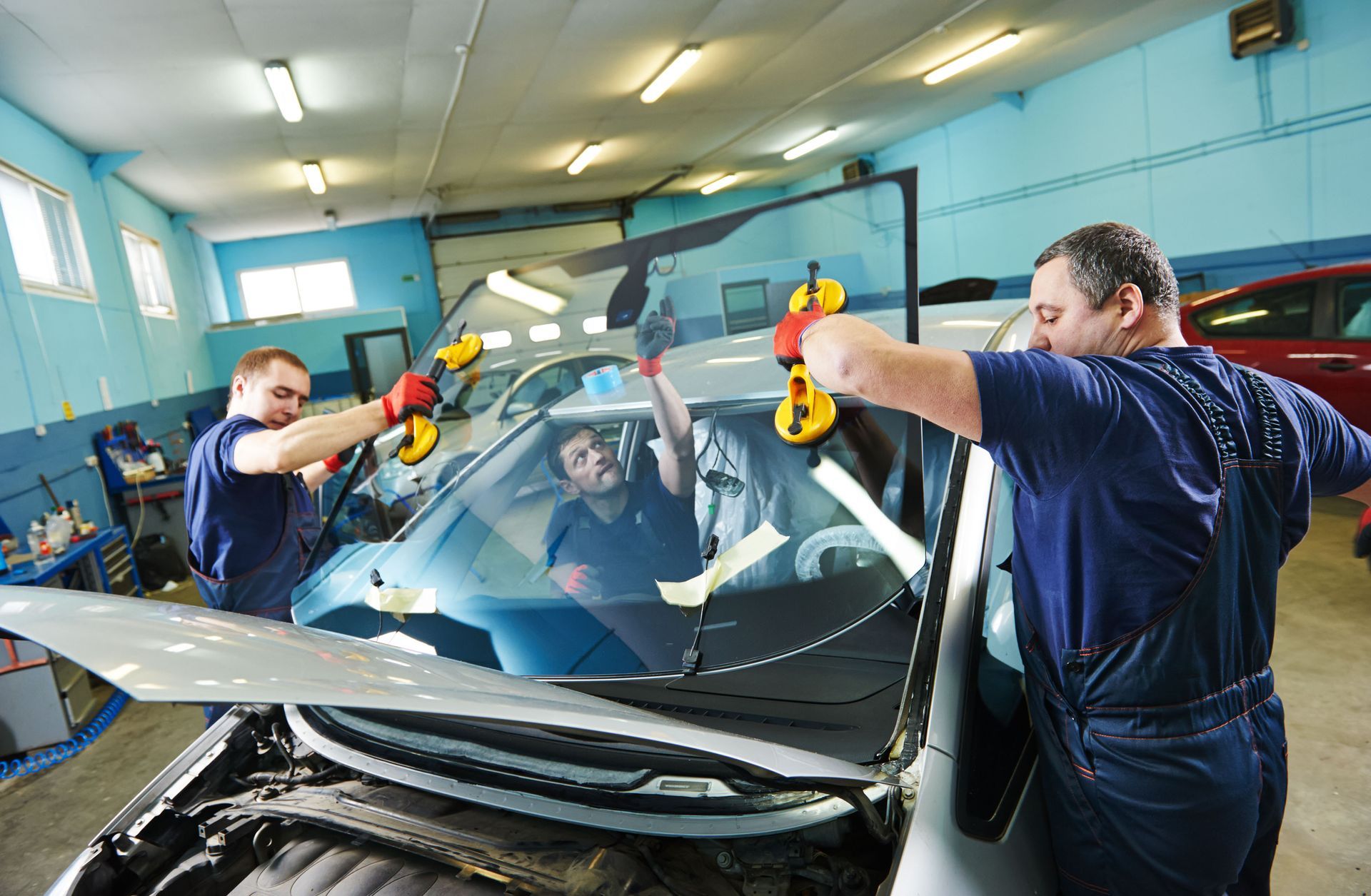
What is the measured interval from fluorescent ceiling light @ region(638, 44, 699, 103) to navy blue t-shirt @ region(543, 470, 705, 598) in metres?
6.90

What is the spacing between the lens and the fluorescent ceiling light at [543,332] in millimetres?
2033

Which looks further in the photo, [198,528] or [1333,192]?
[1333,192]

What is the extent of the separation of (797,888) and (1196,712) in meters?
0.65

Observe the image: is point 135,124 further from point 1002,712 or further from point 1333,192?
point 1333,192

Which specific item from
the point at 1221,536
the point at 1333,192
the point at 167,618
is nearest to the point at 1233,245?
the point at 1333,192

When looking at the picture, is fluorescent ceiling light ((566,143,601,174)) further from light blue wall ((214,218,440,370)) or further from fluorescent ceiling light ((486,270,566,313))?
fluorescent ceiling light ((486,270,566,313))

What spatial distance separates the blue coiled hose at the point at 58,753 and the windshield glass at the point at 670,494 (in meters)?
2.86

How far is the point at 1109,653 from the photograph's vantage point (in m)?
1.15

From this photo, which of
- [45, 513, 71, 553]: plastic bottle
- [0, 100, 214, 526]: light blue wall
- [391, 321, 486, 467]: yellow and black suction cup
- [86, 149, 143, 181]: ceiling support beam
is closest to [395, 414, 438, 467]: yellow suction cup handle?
[391, 321, 486, 467]: yellow and black suction cup

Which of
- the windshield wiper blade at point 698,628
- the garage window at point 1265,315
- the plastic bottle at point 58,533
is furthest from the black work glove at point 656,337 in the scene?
the garage window at point 1265,315

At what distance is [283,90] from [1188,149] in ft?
29.7

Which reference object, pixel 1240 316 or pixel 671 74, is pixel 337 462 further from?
pixel 671 74

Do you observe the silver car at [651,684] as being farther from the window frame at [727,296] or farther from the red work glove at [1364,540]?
the red work glove at [1364,540]

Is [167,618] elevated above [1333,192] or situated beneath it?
situated beneath
